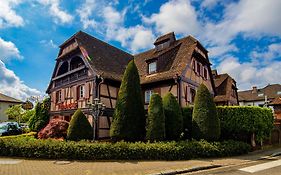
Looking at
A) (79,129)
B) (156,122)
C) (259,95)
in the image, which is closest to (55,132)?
(79,129)

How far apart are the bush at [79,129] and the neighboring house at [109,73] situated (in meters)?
2.54

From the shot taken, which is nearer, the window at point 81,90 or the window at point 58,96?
the window at point 81,90

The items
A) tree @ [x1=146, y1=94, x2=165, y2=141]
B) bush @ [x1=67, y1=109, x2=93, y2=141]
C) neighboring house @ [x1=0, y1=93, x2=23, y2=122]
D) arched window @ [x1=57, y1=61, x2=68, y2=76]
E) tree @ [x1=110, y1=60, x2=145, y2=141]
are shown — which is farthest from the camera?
neighboring house @ [x1=0, y1=93, x2=23, y2=122]

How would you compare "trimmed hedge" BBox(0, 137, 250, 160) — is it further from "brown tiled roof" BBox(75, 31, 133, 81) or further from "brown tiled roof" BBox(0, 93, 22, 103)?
"brown tiled roof" BBox(0, 93, 22, 103)

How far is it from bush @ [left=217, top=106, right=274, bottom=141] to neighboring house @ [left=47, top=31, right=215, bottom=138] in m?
3.63

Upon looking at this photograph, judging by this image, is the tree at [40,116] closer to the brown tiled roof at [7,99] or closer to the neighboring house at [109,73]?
the neighboring house at [109,73]

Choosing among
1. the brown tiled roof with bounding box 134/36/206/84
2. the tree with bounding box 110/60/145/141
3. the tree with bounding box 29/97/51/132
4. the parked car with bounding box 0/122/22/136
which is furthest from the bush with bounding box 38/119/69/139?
the parked car with bounding box 0/122/22/136

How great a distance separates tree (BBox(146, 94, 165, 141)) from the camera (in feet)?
44.8

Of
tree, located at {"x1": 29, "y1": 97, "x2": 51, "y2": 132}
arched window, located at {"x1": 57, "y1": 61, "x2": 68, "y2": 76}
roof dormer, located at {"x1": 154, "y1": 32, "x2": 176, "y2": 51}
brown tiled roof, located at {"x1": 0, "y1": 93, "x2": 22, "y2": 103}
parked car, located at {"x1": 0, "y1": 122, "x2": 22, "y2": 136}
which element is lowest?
parked car, located at {"x1": 0, "y1": 122, "x2": 22, "y2": 136}

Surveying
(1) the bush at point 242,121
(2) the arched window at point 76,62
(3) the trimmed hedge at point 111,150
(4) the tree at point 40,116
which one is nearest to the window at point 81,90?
(2) the arched window at point 76,62

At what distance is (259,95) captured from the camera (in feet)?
159

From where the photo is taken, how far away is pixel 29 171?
9.47m

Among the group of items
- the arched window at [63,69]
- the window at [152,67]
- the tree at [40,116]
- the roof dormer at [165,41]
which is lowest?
the tree at [40,116]

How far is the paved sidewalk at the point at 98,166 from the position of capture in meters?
9.30
